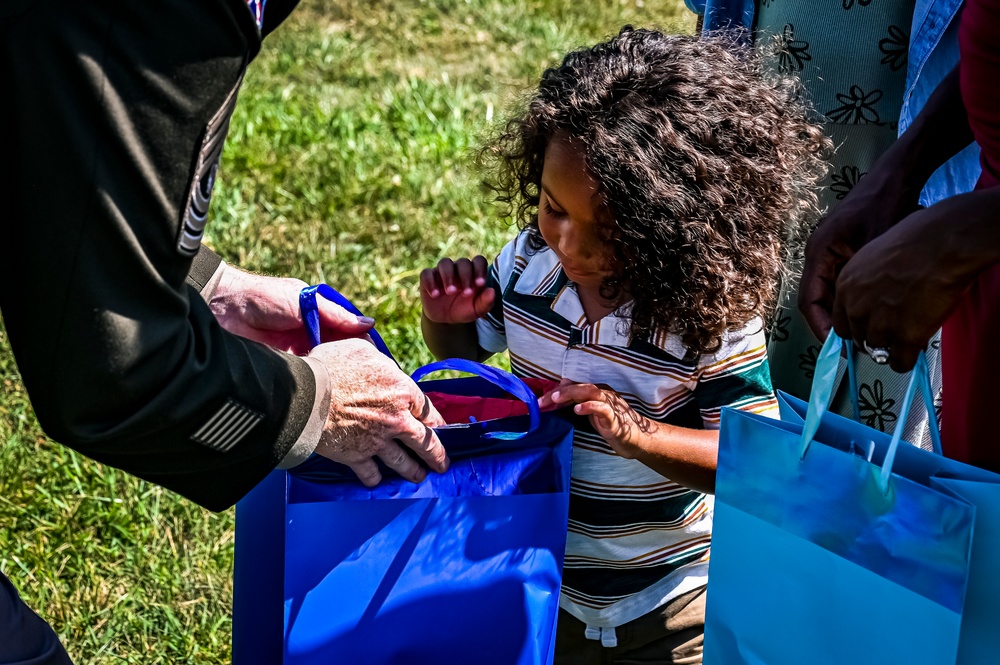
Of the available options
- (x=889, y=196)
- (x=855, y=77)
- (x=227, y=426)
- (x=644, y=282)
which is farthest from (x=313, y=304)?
(x=855, y=77)

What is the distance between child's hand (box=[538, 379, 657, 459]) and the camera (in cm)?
165

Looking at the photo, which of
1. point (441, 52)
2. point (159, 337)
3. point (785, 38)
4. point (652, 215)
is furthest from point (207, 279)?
point (441, 52)

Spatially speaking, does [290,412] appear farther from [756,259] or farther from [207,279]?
[756,259]

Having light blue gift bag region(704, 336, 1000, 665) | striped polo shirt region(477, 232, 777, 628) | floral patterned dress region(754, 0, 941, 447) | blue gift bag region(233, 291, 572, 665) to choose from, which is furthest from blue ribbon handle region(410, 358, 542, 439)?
floral patterned dress region(754, 0, 941, 447)

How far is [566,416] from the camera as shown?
1790 millimetres

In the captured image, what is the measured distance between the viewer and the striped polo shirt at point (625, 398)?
176cm

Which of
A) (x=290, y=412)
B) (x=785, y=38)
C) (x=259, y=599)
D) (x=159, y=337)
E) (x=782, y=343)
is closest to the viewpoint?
(x=159, y=337)

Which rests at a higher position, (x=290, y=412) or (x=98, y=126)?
(x=98, y=126)

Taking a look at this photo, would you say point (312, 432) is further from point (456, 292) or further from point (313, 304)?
point (456, 292)

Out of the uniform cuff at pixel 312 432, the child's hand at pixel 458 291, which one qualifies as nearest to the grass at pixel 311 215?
the child's hand at pixel 458 291

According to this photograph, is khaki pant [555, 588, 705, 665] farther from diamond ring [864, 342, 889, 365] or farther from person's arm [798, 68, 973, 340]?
diamond ring [864, 342, 889, 365]

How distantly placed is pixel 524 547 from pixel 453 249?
2.48 meters

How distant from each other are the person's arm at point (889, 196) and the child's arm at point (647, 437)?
27 cm

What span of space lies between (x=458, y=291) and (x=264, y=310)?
1.18 ft
